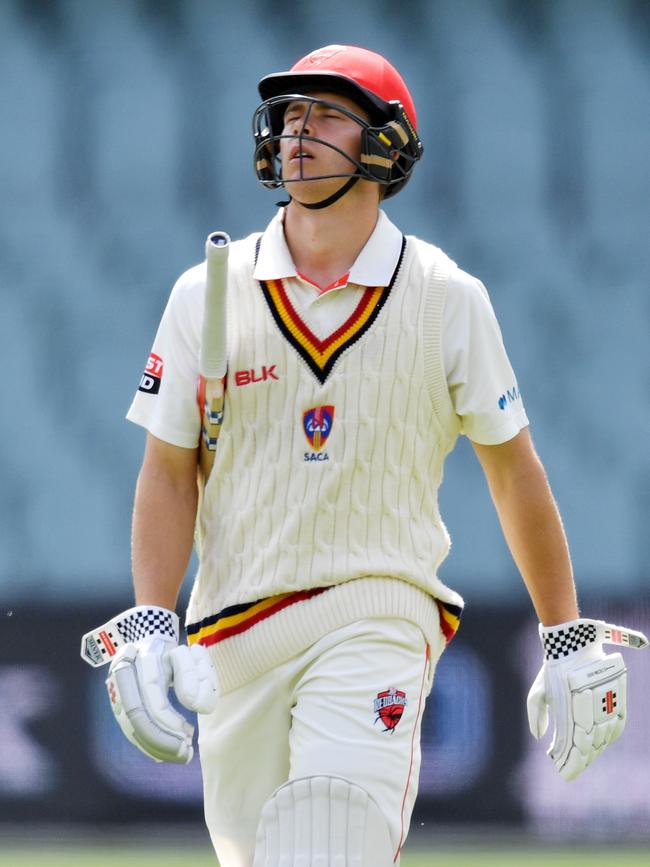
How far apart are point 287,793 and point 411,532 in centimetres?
53

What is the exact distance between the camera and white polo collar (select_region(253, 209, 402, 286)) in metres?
3.03

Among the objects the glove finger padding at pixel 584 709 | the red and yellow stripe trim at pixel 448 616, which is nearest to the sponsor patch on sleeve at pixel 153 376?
the red and yellow stripe trim at pixel 448 616

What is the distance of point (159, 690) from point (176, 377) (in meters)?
0.56

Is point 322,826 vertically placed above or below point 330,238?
below

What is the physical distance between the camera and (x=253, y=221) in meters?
5.89

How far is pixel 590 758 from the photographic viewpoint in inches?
122

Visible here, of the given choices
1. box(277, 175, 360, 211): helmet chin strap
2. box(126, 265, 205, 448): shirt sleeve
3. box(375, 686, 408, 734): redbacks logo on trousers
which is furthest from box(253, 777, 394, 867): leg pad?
Result: box(277, 175, 360, 211): helmet chin strap

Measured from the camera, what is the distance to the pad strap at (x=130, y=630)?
9.50 ft

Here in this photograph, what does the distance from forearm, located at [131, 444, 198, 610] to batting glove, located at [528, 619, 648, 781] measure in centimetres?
67

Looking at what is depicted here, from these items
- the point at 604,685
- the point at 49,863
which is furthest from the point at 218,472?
the point at 49,863

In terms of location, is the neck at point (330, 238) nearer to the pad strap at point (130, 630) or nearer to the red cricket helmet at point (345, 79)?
the red cricket helmet at point (345, 79)

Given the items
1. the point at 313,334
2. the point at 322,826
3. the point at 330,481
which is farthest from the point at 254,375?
the point at 322,826

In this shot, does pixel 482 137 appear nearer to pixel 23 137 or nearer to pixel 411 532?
pixel 23 137

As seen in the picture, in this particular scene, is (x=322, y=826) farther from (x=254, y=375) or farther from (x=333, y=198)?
(x=333, y=198)
